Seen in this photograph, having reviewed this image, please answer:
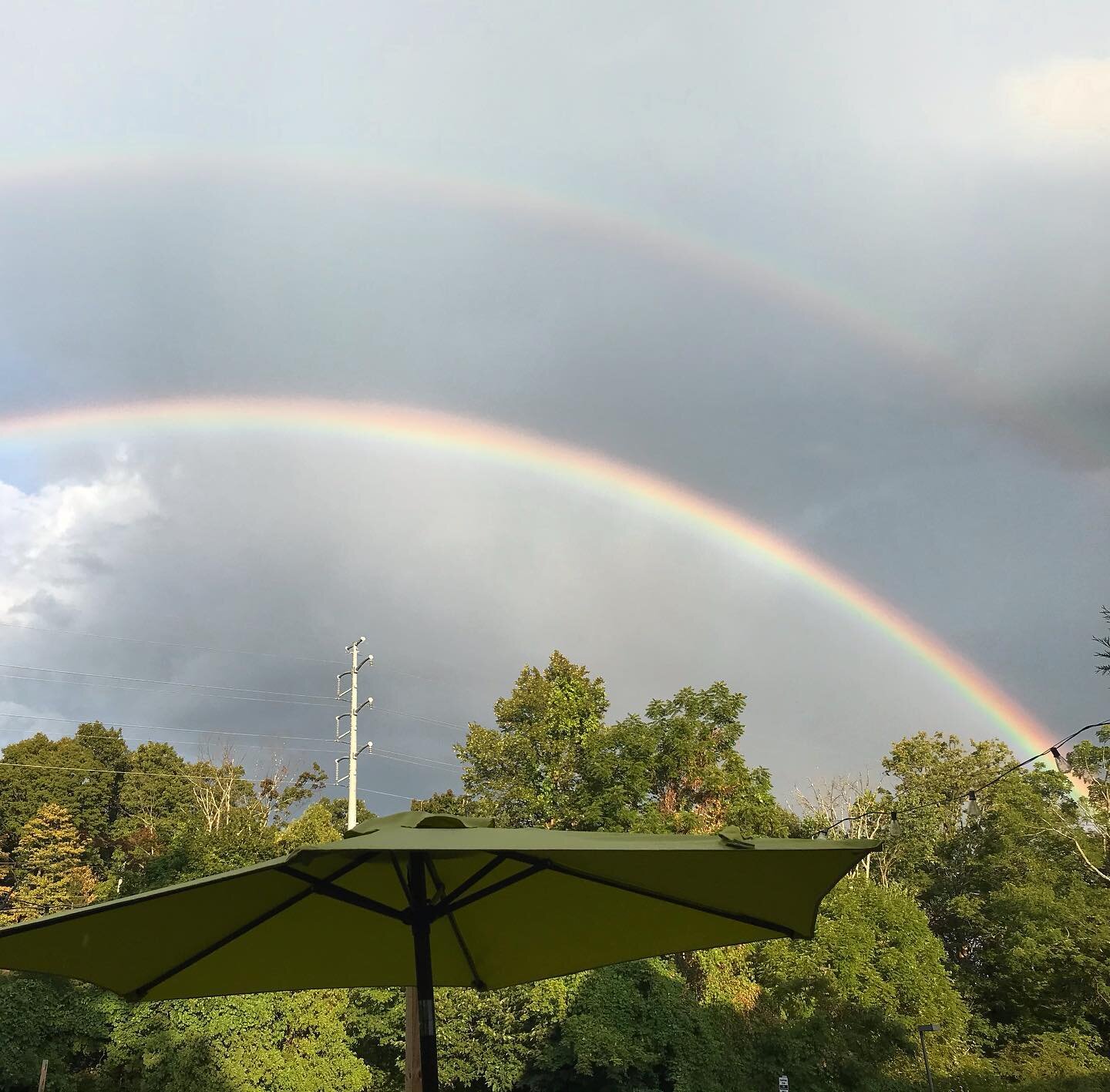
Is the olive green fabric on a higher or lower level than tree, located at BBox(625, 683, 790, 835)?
lower

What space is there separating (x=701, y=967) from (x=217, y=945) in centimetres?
2344

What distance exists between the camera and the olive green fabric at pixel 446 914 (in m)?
A: 2.61

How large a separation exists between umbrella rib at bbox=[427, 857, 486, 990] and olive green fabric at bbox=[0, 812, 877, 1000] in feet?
0.04

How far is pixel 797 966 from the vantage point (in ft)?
73.5

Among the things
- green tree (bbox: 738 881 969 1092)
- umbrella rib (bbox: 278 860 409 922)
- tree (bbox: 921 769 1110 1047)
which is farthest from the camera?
tree (bbox: 921 769 1110 1047)

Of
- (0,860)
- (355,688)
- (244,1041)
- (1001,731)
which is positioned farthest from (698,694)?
(0,860)

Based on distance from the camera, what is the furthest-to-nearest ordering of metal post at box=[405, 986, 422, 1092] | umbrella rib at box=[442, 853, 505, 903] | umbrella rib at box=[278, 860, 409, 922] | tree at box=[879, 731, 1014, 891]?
tree at box=[879, 731, 1014, 891], metal post at box=[405, 986, 422, 1092], umbrella rib at box=[442, 853, 505, 903], umbrella rib at box=[278, 860, 409, 922]

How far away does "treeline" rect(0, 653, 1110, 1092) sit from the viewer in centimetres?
1741

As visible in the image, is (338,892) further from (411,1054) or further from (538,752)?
(538,752)

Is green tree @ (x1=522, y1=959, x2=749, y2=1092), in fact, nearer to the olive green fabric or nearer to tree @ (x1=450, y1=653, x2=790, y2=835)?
tree @ (x1=450, y1=653, x2=790, y2=835)

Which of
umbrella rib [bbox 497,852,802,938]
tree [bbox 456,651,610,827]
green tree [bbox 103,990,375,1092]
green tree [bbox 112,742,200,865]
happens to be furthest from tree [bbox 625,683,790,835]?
umbrella rib [bbox 497,852,802,938]

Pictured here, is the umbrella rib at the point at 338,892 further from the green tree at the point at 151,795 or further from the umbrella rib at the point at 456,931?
the green tree at the point at 151,795

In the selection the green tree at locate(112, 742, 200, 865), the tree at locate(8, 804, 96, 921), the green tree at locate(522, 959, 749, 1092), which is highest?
the green tree at locate(112, 742, 200, 865)

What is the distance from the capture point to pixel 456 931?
156 inches
